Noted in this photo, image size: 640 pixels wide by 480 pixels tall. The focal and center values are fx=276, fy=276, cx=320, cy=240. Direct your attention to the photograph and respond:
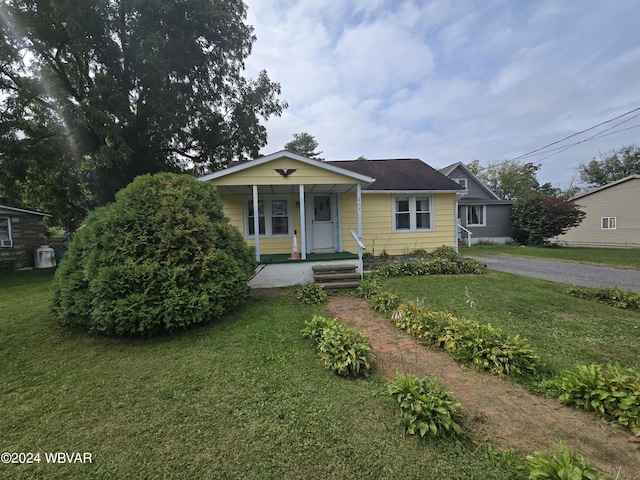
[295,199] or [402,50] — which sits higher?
[402,50]

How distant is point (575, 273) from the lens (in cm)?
870

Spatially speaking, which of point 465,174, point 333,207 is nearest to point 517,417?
point 333,207

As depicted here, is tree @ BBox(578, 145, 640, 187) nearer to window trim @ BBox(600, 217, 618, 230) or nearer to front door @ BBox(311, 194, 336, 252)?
window trim @ BBox(600, 217, 618, 230)

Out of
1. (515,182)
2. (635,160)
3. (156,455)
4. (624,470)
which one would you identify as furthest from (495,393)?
(635,160)

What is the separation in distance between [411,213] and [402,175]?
75.6 inches

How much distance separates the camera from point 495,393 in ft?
8.84

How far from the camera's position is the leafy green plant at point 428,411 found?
209 cm

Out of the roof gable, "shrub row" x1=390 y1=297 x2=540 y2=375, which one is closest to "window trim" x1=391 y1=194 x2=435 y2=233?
"shrub row" x1=390 y1=297 x2=540 y2=375

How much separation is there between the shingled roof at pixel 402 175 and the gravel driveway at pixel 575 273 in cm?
361

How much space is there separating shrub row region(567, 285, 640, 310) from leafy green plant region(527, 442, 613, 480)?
5583 mm

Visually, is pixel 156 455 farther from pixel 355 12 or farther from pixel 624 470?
pixel 355 12

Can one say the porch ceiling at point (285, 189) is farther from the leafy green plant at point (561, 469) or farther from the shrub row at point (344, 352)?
the leafy green plant at point (561, 469)

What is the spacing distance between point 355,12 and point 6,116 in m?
14.5

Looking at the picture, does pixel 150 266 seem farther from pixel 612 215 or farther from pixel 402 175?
pixel 612 215
